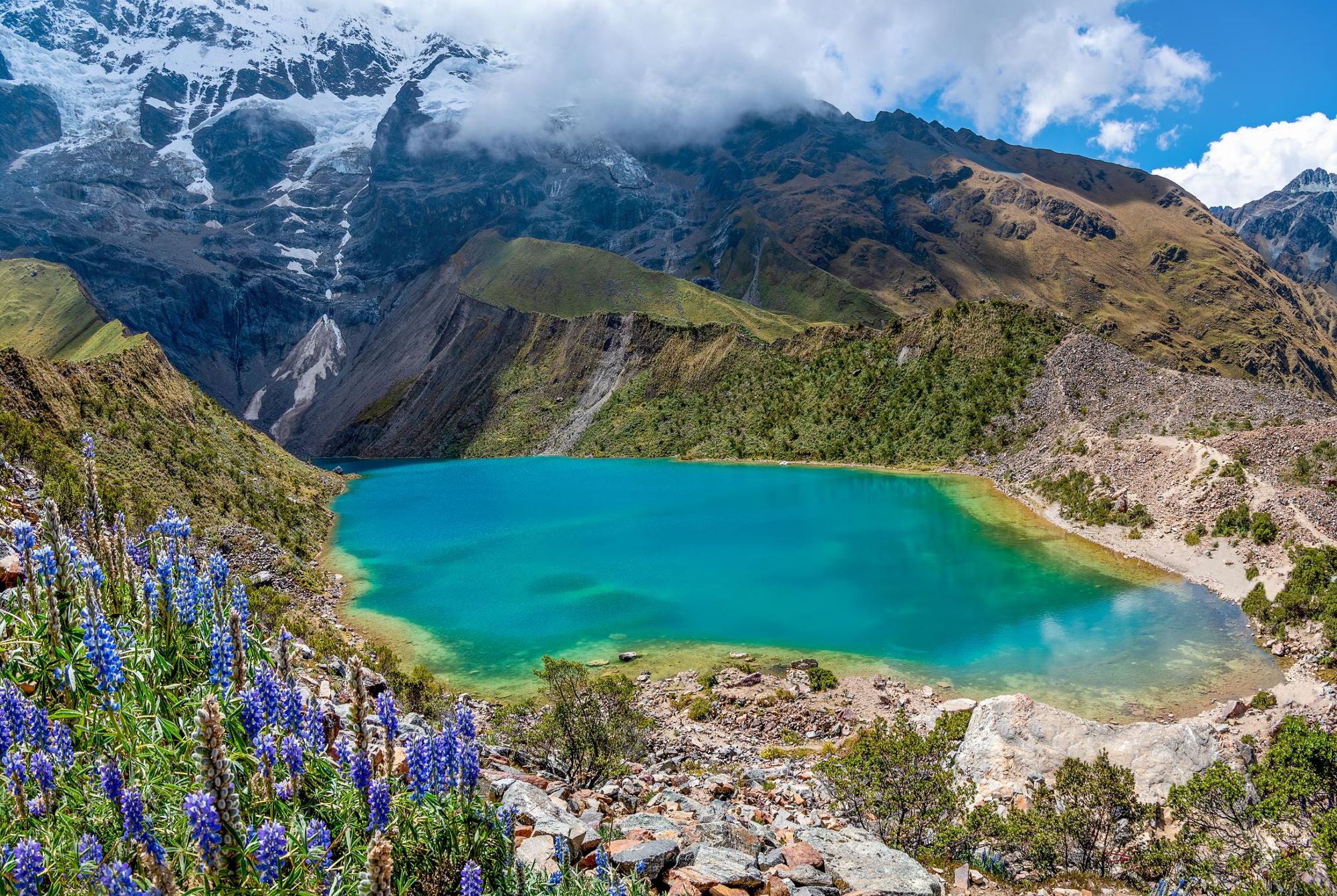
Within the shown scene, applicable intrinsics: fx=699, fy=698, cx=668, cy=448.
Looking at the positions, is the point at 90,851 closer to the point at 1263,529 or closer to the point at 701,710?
the point at 701,710

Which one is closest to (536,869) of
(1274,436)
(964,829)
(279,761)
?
(279,761)

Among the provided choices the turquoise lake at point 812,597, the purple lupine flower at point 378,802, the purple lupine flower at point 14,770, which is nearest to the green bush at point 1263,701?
the turquoise lake at point 812,597

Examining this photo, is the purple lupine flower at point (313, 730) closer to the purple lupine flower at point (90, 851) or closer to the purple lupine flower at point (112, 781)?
the purple lupine flower at point (112, 781)

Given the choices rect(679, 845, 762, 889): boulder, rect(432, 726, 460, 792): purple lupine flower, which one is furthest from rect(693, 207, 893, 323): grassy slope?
rect(432, 726, 460, 792): purple lupine flower

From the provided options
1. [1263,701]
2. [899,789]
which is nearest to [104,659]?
[899,789]

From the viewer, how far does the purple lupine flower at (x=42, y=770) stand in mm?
3881

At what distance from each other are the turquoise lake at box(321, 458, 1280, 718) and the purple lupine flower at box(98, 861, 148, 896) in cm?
1874

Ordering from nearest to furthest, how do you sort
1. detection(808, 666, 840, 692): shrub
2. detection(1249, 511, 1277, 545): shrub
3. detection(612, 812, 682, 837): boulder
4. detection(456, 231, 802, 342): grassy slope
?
detection(612, 812, 682, 837): boulder, detection(808, 666, 840, 692): shrub, detection(1249, 511, 1277, 545): shrub, detection(456, 231, 802, 342): grassy slope

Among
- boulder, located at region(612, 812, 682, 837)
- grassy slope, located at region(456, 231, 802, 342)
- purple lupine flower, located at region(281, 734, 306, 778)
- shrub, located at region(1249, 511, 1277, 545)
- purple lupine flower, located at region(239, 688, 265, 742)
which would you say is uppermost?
grassy slope, located at region(456, 231, 802, 342)

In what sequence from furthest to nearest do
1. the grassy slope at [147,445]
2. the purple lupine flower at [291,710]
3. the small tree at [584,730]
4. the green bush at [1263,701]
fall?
the grassy slope at [147,445] → the green bush at [1263,701] → the small tree at [584,730] → the purple lupine flower at [291,710]

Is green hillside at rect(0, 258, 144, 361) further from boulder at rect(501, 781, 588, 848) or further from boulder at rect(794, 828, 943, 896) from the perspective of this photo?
boulder at rect(794, 828, 943, 896)

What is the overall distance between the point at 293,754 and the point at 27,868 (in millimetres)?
1271

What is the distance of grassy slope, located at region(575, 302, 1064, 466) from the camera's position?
219ft

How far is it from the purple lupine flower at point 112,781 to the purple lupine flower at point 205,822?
1191 mm
